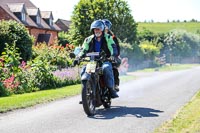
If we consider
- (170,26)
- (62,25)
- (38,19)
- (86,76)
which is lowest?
(86,76)

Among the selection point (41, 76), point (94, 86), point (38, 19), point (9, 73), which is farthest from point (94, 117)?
point (38, 19)

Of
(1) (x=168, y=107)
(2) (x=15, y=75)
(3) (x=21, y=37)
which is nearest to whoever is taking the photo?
(1) (x=168, y=107)

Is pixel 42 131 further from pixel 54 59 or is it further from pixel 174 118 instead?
pixel 54 59

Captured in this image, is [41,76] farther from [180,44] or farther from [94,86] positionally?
[180,44]

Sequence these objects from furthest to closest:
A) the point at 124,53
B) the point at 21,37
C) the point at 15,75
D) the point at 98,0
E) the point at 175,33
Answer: the point at 175,33
the point at 98,0
the point at 124,53
the point at 21,37
the point at 15,75

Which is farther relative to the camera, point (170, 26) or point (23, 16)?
point (170, 26)

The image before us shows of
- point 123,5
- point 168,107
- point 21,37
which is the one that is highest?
point 123,5

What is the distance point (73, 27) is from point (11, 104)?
52.5 meters

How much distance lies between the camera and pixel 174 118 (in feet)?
29.0

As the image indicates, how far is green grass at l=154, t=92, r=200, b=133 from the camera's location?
24.8ft

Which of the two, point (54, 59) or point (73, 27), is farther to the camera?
point (73, 27)

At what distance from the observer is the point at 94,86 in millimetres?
9781

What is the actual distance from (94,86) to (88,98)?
0.37m

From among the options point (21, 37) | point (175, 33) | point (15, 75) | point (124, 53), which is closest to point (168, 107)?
point (15, 75)
